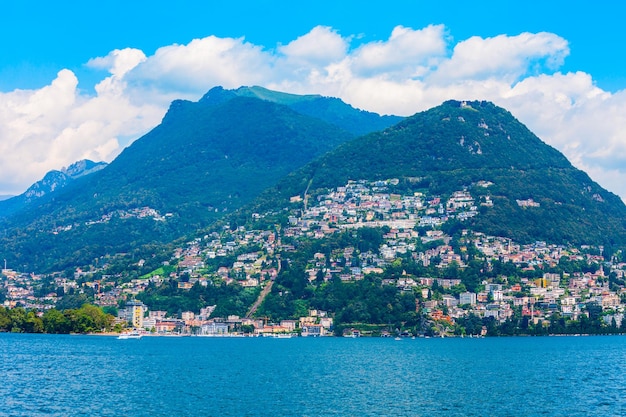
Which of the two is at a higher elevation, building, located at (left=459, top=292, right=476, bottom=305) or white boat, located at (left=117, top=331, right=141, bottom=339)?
building, located at (left=459, top=292, right=476, bottom=305)

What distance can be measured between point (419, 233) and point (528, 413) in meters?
127

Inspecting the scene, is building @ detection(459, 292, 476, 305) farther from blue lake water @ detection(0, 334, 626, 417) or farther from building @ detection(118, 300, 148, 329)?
building @ detection(118, 300, 148, 329)

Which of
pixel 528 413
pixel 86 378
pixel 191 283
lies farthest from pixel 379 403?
pixel 191 283

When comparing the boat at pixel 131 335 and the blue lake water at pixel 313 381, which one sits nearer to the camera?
the blue lake water at pixel 313 381

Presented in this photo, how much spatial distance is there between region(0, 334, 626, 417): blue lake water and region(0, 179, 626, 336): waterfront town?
1198 inches

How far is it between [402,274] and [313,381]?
8501 centimetres

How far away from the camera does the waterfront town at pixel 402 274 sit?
5851 inches

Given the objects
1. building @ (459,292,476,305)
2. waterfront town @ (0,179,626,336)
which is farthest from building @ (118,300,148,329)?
building @ (459,292,476,305)

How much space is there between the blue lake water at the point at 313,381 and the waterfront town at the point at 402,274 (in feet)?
99.8

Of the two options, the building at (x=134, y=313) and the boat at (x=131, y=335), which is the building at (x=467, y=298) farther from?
the building at (x=134, y=313)

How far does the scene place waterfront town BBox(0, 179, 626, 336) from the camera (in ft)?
488

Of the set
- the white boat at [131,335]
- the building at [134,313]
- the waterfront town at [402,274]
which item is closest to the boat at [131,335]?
the white boat at [131,335]

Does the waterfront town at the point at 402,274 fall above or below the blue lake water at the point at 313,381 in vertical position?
above

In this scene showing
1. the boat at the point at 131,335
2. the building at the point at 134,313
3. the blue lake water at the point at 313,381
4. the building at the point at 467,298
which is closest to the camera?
the blue lake water at the point at 313,381
